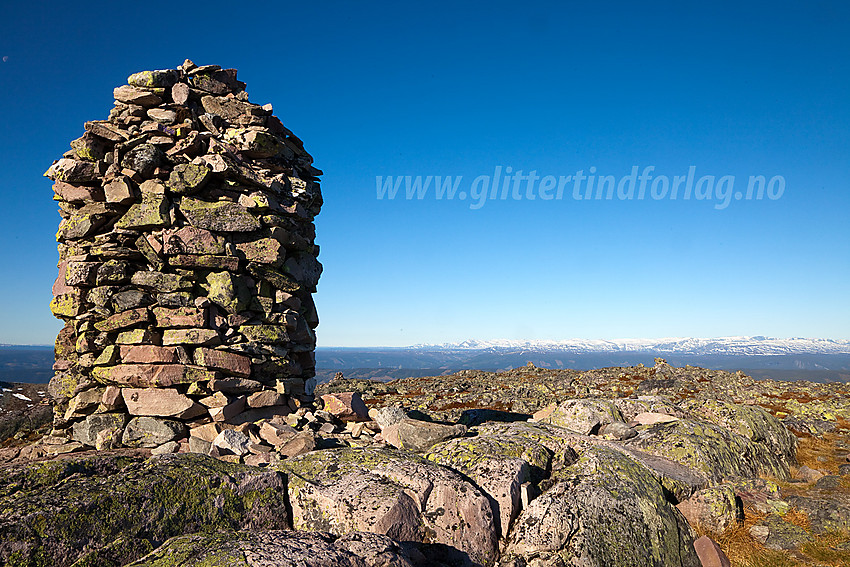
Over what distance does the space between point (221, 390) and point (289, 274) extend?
390 centimetres

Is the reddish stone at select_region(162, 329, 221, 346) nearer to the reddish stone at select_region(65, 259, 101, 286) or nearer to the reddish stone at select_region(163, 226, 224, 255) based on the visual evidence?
the reddish stone at select_region(163, 226, 224, 255)

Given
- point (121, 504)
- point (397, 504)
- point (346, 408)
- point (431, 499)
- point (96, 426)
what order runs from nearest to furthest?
point (121, 504)
point (397, 504)
point (431, 499)
point (96, 426)
point (346, 408)

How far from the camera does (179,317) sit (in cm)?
1337

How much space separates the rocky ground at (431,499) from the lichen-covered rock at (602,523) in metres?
0.03

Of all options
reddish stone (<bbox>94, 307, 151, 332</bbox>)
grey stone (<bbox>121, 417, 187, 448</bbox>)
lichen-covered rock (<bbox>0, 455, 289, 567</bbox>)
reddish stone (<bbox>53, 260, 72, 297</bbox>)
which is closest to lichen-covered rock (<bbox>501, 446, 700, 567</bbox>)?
lichen-covered rock (<bbox>0, 455, 289, 567</bbox>)

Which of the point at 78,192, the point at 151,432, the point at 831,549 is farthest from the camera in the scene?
the point at 78,192

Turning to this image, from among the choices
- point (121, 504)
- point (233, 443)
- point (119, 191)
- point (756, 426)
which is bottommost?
point (756, 426)

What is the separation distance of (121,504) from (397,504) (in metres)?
3.68

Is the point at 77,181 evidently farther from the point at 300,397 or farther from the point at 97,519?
the point at 97,519

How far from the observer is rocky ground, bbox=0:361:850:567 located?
5.74 meters

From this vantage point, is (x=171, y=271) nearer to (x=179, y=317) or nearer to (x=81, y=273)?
(x=179, y=317)

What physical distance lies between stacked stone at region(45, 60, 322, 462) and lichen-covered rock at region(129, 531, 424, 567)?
781cm

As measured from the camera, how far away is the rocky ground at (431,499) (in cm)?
574

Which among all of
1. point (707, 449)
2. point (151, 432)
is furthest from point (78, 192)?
point (707, 449)
